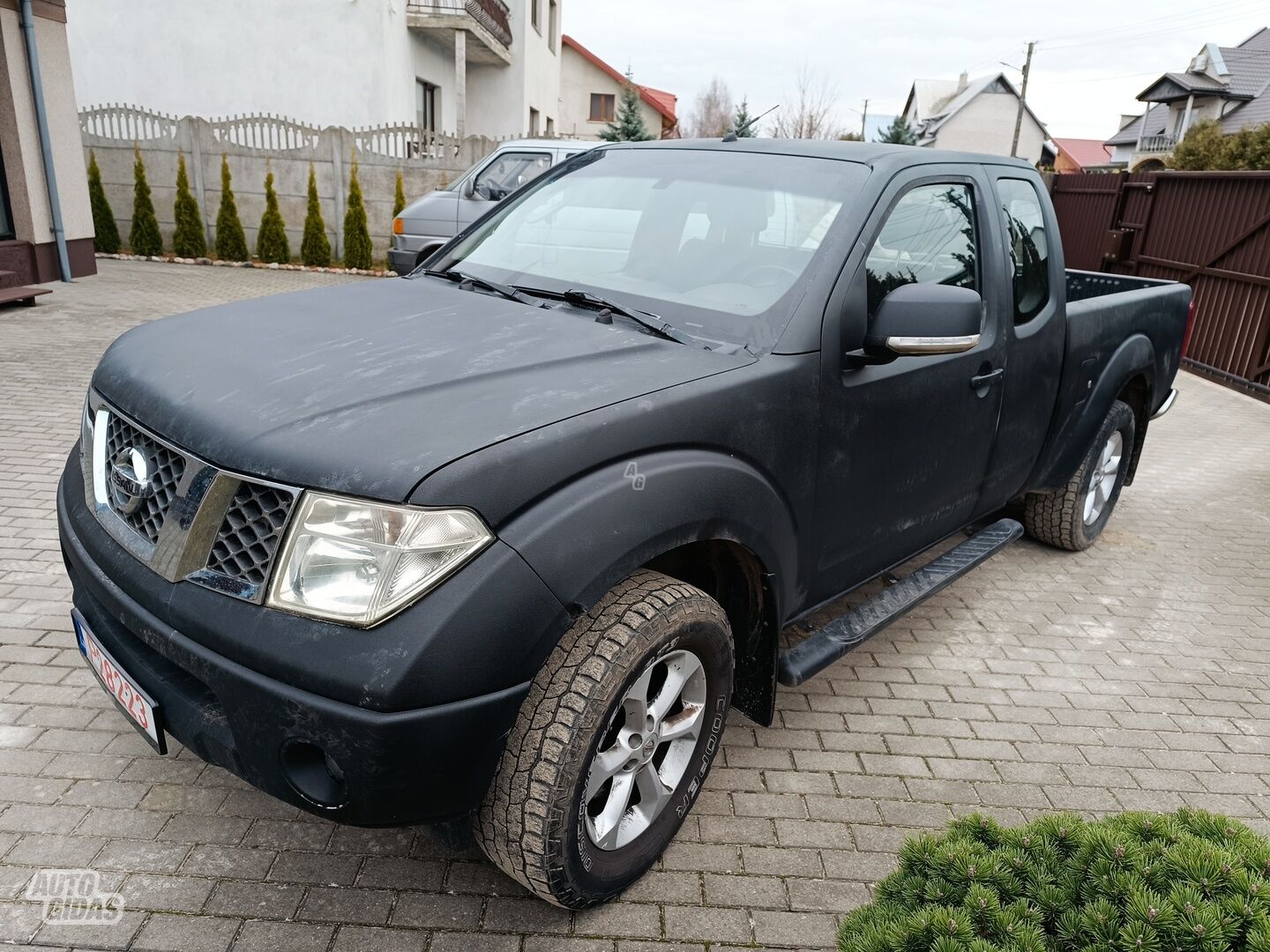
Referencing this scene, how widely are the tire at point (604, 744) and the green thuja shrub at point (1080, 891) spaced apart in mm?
685

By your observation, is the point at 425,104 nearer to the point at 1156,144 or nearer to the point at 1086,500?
A: the point at 1086,500

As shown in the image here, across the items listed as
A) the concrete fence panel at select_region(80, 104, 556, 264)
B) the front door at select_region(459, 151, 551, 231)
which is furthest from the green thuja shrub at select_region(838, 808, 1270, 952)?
the concrete fence panel at select_region(80, 104, 556, 264)

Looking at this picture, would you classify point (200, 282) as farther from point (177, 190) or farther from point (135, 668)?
point (135, 668)

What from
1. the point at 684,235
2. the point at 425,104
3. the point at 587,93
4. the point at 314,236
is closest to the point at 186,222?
the point at 314,236

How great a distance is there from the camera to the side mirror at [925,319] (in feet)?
8.63

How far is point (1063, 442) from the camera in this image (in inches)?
172

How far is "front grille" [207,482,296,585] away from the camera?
194cm

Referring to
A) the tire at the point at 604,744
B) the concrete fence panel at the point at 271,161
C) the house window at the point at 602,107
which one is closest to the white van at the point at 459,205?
the concrete fence panel at the point at 271,161

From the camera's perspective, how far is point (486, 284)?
322 centimetres

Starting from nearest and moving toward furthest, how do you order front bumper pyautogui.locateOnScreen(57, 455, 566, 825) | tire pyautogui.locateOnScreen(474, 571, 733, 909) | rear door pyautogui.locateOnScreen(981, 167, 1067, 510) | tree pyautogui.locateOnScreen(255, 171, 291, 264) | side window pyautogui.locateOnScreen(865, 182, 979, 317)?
front bumper pyautogui.locateOnScreen(57, 455, 566, 825) < tire pyautogui.locateOnScreen(474, 571, 733, 909) < side window pyautogui.locateOnScreen(865, 182, 979, 317) < rear door pyautogui.locateOnScreen(981, 167, 1067, 510) < tree pyautogui.locateOnScreen(255, 171, 291, 264)

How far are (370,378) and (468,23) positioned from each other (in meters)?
20.5

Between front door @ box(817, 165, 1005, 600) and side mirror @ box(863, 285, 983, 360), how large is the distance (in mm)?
126

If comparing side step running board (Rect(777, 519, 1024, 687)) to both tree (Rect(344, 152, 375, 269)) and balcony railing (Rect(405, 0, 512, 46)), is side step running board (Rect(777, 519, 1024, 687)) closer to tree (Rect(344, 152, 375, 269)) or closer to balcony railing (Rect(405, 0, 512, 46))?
tree (Rect(344, 152, 375, 269))

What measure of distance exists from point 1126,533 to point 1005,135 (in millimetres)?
70347
